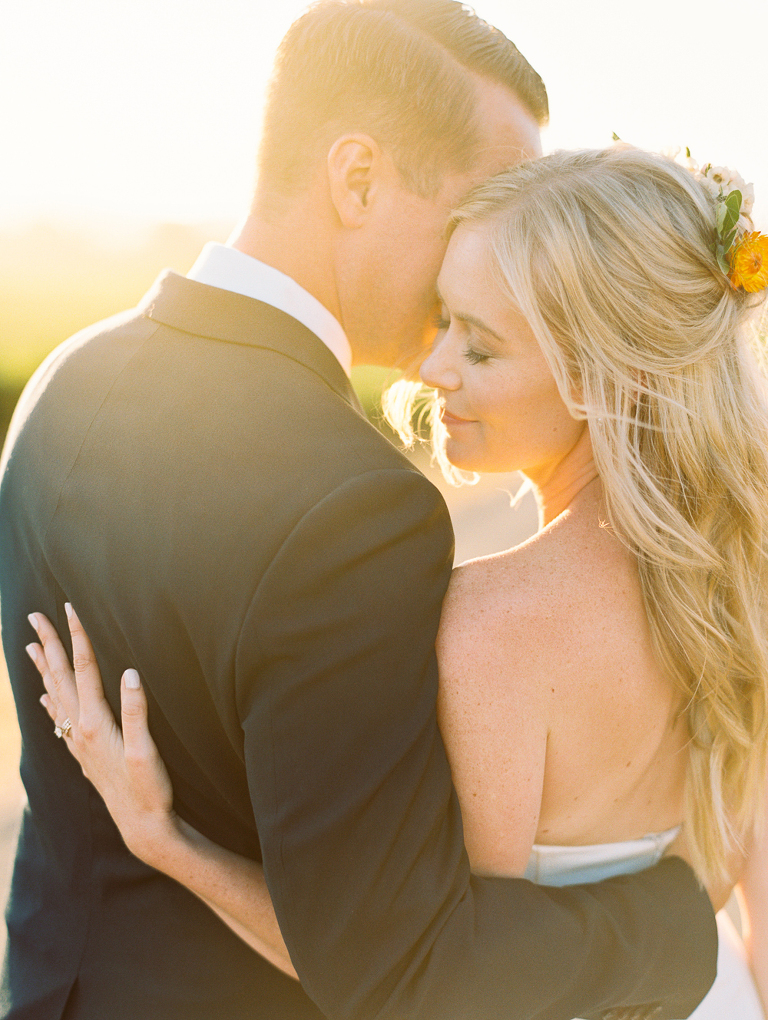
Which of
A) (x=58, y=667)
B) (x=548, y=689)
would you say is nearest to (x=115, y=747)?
(x=58, y=667)

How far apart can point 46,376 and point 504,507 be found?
30.4ft

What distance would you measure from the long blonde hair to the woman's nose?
0.22m

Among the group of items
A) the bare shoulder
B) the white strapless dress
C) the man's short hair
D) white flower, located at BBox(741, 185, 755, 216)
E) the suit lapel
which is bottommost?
the white strapless dress

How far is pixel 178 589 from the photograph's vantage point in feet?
4.59

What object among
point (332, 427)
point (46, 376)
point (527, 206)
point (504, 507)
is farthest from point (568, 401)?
point (504, 507)

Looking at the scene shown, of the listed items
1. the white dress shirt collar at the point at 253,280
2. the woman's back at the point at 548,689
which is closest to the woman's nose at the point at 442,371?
the white dress shirt collar at the point at 253,280

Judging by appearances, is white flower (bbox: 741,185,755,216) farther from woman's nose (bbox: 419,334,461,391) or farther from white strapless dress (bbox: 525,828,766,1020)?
white strapless dress (bbox: 525,828,766,1020)

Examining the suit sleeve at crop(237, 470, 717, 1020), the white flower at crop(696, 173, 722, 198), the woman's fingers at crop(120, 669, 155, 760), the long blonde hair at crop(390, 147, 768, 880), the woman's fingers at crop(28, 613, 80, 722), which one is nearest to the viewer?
the suit sleeve at crop(237, 470, 717, 1020)

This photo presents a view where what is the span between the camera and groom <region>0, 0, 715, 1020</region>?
4.47 ft

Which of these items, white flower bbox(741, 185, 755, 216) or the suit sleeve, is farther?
white flower bbox(741, 185, 755, 216)

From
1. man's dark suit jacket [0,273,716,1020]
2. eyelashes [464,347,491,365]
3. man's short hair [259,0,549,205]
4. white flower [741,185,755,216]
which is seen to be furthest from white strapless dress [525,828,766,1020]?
man's short hair [259,0,549,205]

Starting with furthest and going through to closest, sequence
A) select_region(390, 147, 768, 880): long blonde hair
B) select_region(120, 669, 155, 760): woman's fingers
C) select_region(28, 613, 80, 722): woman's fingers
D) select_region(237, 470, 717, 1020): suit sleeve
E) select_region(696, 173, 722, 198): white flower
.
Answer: select_region(696, 173, 722, 198): white flower < select_region(390, 147, 768, 880): long blonde hair < select_region(28, 613, 80, 722): woman's fingers < select_region(120, 669, 155, 760): woman's fingers < select_region(237, 470, 717, 1020): suit sleeve

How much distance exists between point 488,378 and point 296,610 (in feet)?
3.09

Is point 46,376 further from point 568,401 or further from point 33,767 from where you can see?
point 568,401
